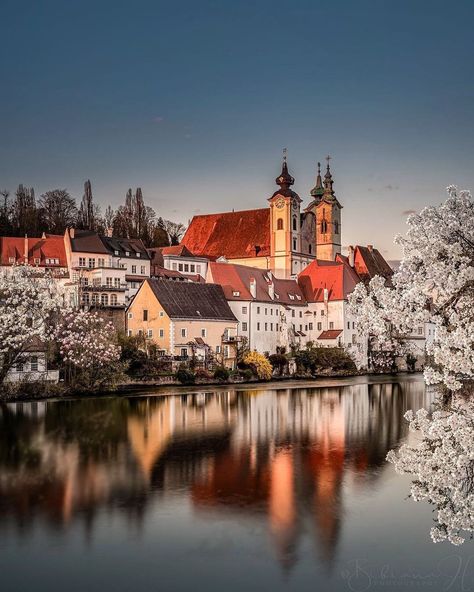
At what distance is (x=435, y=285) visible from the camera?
437 inches

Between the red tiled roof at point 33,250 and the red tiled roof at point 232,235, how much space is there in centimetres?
2548

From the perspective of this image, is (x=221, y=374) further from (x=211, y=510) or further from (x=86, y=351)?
(x=211, y=510)

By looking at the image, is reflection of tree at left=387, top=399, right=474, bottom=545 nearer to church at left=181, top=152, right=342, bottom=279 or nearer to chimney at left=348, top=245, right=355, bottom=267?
church at left=181, top=152, right=342, bottom=279

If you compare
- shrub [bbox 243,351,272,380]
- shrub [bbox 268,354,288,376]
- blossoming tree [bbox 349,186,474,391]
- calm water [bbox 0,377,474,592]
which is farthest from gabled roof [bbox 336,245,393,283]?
blossoming tree [bbox 349,186,474,391]

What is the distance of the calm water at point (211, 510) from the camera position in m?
13.9

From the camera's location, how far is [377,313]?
11555 millimetres

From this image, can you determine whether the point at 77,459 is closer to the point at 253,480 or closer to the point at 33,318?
the point at 253,480


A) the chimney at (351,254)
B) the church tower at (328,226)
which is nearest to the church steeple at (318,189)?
the church tower at (328,226)

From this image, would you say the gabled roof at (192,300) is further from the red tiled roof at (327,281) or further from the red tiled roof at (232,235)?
the red tiled roof at (232,235)

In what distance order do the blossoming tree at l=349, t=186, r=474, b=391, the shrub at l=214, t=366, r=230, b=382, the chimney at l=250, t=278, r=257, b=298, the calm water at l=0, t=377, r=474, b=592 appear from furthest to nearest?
the chimney at l=250, t=278, r=257, b=298 < the shrub at l=214, t=366, r=230, b=382 < the calm water at l=0, t=377, r=474, b=592 < the blossoming tree at l=349, t=186, r=474, b=391

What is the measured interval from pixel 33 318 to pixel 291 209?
51.3 metres

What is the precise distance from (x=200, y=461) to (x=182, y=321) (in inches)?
1432

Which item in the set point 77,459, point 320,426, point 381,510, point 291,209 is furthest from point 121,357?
point 291,209

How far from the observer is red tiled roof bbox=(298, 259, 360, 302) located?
243 feet
